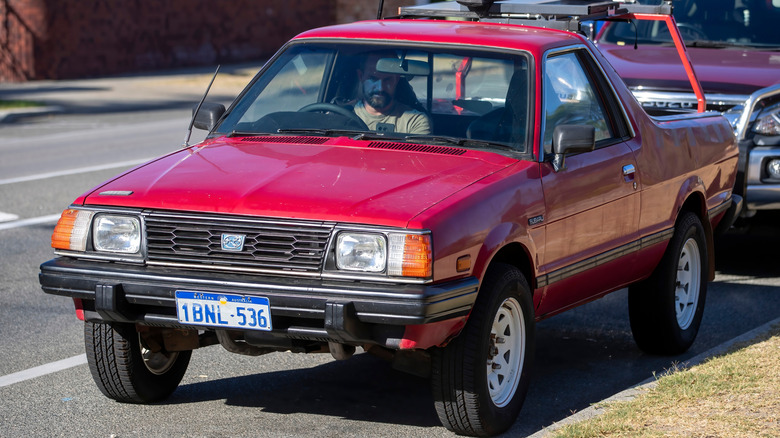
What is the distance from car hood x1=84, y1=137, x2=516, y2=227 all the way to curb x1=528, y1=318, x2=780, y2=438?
1.09 metres

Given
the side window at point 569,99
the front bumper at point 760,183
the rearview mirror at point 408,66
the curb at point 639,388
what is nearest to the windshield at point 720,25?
the front bumper at point 760,183

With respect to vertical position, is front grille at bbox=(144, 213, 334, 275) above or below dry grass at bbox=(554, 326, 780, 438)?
above

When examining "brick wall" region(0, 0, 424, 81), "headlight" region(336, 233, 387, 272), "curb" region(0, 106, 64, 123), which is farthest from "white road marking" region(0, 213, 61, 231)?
"brick wall" region(0, 0, 424, 81)

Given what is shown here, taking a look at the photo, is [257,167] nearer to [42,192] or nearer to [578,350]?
[578,350]

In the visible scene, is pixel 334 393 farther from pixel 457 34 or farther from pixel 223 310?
pixel 457 34

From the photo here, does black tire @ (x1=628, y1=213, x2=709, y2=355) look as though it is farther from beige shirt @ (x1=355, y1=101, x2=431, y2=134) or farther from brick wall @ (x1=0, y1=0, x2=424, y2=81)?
brick wall @ (x1=0, y1=0, x2=424, y2=81)

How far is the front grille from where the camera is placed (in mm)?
4719

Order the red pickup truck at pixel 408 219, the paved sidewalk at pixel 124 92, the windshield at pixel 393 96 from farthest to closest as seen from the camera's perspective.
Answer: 1. the paved sidewalk at pixel 124 92
2. the windshield at pixel 393 96
3. the red pickup truck at pixel 408 219

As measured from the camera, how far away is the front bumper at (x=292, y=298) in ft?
15.1

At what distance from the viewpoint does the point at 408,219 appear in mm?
4637

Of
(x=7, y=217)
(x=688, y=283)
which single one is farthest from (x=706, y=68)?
(x=7, y=217)

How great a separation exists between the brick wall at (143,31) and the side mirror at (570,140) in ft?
71.3

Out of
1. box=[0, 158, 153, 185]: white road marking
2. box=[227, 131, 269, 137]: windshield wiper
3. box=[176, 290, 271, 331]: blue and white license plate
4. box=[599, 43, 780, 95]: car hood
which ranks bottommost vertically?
box=[0, 158, 153, 185]: white road marking

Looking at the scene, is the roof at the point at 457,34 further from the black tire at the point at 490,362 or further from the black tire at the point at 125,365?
the black tire at the point at 125,365
